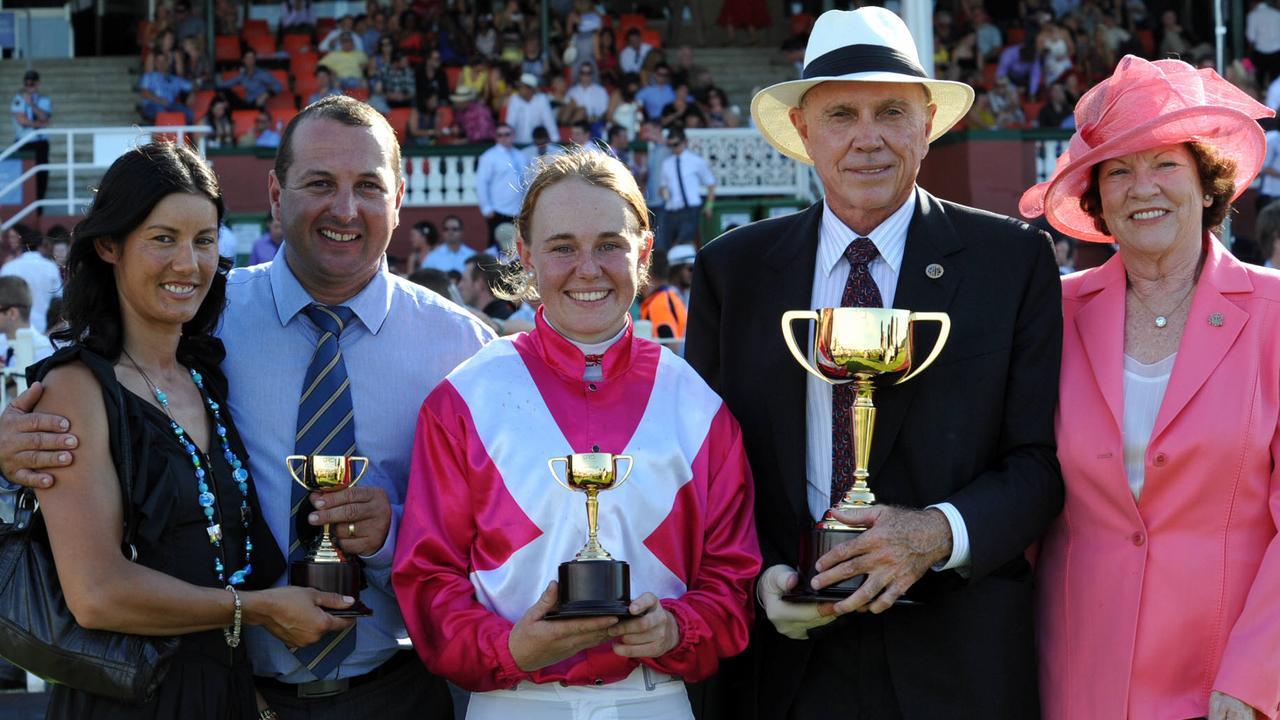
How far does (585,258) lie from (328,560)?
0.88 m

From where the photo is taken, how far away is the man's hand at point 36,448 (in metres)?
3.10

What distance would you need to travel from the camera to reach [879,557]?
3.19 m

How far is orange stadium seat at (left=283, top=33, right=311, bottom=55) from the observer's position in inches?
863

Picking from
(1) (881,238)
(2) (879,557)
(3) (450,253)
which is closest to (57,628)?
(2) (879,557)

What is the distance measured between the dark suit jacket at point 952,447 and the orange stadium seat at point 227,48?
19.7 meters

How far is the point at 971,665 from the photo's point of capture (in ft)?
11.4

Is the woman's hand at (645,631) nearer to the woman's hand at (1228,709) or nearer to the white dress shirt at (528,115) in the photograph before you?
the woman's hand at (1228,709)

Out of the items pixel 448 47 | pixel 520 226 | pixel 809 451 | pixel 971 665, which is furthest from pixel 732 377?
pixel 448 47

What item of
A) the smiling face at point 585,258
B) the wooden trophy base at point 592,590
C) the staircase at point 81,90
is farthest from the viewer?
the staircase at point 81,90

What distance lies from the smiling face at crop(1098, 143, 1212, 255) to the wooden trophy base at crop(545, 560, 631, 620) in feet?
5.13

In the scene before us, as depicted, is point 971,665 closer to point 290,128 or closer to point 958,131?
point 290,128

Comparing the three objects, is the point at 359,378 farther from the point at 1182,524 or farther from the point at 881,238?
the point at 1182,524

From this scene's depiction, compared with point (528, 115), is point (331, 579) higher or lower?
lower

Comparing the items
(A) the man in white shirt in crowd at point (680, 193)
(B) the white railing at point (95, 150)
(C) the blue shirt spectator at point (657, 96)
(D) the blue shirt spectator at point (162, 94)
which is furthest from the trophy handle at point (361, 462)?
(D) the blue shirt spectator at point (162, 94)
